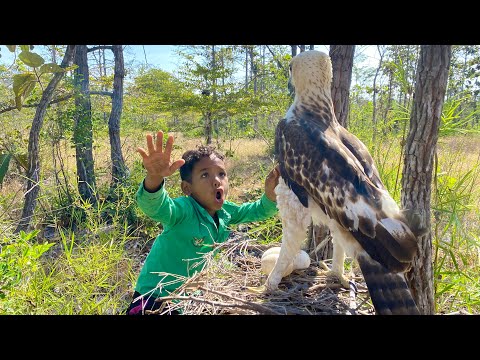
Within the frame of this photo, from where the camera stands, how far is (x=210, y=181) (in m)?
2.27

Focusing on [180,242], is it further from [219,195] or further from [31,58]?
[31,58]

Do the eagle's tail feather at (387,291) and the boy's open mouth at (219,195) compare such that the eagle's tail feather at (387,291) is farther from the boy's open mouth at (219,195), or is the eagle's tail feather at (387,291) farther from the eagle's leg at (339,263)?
the boy's open mouth at (219,195)

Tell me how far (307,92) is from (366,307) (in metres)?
1.11

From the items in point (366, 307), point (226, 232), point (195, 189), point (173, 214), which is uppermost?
point (195, 189)

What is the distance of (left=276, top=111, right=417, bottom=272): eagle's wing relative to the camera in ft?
4.59

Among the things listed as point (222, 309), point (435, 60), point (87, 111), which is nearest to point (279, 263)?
point (222, 309)

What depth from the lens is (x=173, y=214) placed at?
2.18 m

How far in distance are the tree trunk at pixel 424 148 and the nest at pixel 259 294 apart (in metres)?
0.30

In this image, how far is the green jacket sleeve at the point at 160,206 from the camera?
1949mm

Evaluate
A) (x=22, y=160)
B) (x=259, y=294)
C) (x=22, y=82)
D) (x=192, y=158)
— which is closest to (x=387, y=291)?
(x=259, y=294)

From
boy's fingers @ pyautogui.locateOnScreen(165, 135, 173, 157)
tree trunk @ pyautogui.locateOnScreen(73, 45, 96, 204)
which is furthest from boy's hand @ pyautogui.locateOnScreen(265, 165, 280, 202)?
tree trunk @ pyautogui.locateOnScreen(73, 45, 96, 204)

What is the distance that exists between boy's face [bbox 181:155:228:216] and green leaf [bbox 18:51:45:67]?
6.84ft

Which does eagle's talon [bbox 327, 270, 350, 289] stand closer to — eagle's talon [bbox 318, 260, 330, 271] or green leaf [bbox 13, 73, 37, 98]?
eagle's talon [bbox 318, 260, 330, 271]
